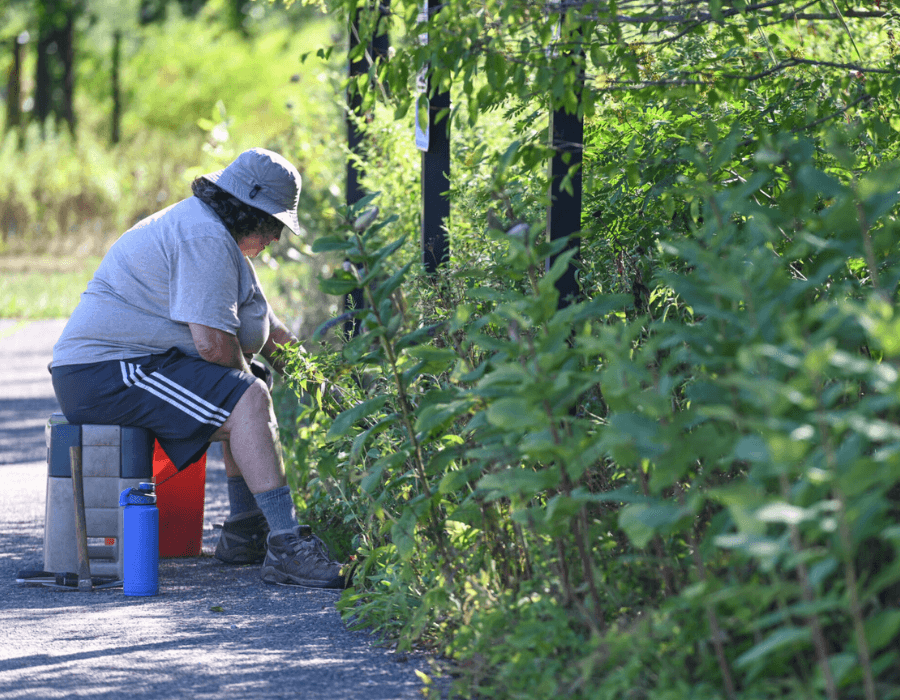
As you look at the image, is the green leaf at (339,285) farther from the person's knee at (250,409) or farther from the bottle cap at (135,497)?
the bottle cap at (135,497)

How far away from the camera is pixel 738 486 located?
1.95m

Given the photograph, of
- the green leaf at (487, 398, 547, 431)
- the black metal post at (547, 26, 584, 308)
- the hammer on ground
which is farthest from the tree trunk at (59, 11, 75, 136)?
the green leaf at (487, 398, 547, 431)

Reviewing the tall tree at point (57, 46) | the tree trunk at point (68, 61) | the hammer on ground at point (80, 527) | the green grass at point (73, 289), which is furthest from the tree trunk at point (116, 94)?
the hammer on ground at point (80, 527)

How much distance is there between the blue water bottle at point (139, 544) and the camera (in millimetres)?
4035

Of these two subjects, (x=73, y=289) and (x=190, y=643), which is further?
(x=73, y=289)

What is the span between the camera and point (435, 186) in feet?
15.8

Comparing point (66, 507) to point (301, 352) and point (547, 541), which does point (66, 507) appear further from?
point (547, 541)

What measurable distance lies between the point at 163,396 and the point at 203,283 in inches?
18.4

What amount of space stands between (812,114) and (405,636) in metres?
2.23

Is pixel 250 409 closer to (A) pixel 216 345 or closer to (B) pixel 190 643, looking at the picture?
(A) pixel 216 345

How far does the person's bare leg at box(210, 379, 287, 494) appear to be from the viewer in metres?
4.24

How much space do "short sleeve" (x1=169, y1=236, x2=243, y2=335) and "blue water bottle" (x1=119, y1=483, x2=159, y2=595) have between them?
690 millimetres

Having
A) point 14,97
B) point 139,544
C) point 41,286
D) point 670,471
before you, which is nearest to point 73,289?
point 41,286

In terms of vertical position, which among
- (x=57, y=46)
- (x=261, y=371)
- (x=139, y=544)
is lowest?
(x=139, y=544)
